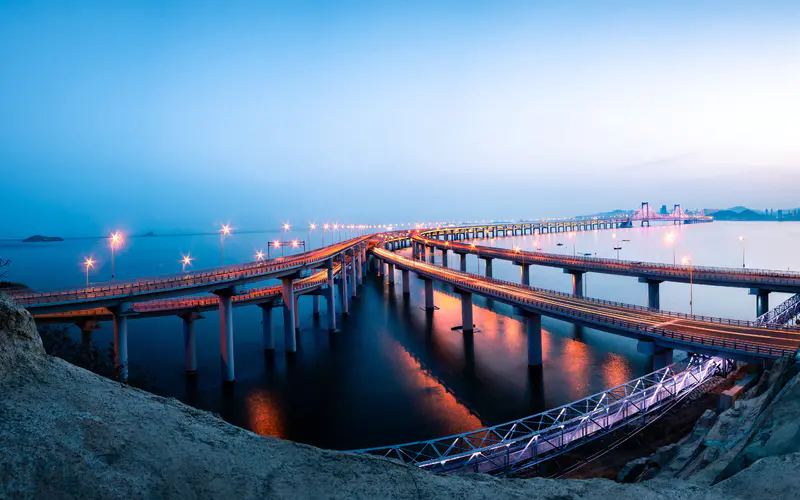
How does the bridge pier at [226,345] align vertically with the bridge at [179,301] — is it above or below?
below

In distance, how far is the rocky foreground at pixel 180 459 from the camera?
6.21 meters

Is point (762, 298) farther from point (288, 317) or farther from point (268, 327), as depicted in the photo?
point (268, 327)

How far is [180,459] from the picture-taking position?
23.2ft

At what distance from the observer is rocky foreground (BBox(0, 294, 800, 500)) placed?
6.21m

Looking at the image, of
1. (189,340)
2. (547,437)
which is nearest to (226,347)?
(189,340)

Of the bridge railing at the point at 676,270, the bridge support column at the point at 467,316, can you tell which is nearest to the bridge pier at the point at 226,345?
the bridge support column at the point at 467,316

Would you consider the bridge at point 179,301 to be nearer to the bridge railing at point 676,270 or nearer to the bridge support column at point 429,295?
the bridge support column at point 429,295

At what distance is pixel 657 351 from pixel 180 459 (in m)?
32.5

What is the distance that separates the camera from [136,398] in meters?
8.59

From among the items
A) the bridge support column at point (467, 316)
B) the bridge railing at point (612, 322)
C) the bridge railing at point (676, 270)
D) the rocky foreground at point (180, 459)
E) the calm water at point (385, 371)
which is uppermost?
the rocky foreground at point (180, 459)

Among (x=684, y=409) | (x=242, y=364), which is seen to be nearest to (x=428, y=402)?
(x=684, y=409)

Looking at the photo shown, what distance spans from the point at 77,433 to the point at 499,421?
27898 mm

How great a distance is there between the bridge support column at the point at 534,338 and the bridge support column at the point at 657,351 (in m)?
10.4

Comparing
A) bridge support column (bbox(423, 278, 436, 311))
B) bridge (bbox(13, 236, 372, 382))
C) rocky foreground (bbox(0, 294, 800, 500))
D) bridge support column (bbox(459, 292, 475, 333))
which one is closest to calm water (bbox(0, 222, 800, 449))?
bridge support column (bbox(459, 292, 475, 333))
